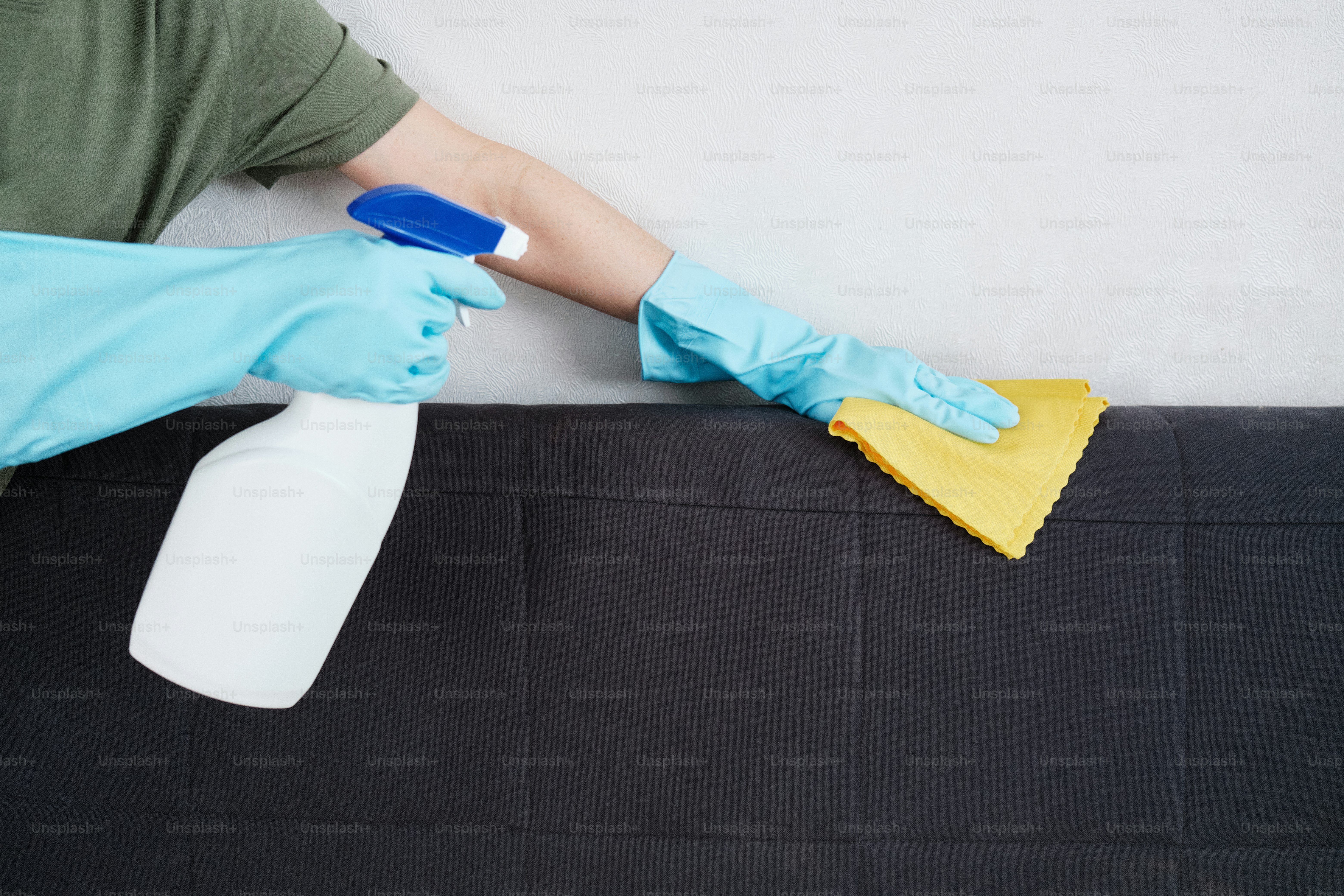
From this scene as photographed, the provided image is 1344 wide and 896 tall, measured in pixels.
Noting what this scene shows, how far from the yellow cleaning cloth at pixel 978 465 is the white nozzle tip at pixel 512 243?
341 millimetres

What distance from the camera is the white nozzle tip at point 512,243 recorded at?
53 centimetres

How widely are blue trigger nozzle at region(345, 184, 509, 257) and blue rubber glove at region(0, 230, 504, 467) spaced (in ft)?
0.03

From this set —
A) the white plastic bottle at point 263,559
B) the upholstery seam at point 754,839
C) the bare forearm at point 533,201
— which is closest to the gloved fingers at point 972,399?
the bare forearm at point 533,201

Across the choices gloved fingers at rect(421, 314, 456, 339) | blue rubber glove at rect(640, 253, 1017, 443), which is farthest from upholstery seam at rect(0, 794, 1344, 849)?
gloved fingers at rect(421, 314, 456, 339)

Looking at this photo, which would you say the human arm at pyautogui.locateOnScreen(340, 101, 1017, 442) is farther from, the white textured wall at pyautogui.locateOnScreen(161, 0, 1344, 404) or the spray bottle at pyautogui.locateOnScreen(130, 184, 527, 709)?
the spray bottle at pyautogui.locateOnScreen(130, 184, 527, 709)

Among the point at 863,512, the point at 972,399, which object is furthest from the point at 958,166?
the point at 863,512

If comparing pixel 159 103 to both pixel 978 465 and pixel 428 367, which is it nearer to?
pixel 428 367

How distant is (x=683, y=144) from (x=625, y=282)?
6.9 inches

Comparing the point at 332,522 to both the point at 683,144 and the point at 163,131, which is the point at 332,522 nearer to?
the point at 163,131

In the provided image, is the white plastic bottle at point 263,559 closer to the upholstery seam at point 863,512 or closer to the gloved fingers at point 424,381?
the gloved fingers at point 424,381

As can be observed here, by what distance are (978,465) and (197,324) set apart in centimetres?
62

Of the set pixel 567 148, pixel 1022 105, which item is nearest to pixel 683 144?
pixel 567 148

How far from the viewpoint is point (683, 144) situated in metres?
0.86

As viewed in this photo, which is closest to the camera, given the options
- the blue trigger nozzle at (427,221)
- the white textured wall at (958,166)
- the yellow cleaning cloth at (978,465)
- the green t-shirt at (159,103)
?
the blue trigger nozzle at (427,221)
